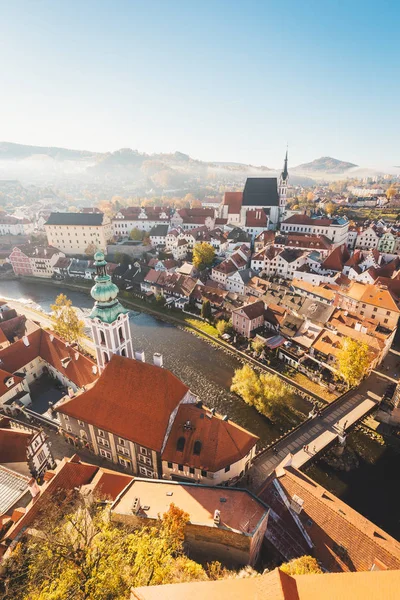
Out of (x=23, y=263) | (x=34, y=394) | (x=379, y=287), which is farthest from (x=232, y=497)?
(x=23, y=263)

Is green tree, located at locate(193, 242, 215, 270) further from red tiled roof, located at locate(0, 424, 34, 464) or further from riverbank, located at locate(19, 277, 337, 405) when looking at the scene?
red tiled roof, located at locate(0, 424, 34, 464)

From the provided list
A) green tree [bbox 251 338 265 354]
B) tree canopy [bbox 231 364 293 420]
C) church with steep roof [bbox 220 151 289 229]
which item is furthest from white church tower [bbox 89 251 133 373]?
church with steep roof [bbox 220 151 289 229]

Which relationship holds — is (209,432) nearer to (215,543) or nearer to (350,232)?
(215,543)

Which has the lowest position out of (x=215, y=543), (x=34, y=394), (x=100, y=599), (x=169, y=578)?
(x=34, y=394)

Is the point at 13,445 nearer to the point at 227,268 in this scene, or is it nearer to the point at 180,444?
the point at 180,444

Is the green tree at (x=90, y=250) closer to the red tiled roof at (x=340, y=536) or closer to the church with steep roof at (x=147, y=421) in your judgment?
the church with steep roof at (x=147, y=421)

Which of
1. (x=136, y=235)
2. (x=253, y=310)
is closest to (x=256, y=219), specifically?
(x=136, y=235)
